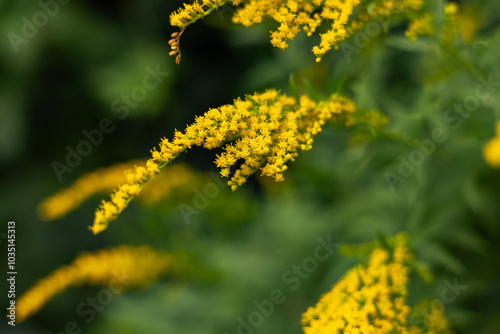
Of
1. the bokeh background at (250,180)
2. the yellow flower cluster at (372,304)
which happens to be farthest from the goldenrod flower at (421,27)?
the yellow flower cluster at (372,304)

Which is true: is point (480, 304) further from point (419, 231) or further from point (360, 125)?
point (360, 125)

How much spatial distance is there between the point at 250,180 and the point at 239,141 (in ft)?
6.35

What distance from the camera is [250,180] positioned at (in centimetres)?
325

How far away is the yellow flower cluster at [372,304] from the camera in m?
1.36

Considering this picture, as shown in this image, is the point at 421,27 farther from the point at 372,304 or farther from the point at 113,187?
the point at 113,187

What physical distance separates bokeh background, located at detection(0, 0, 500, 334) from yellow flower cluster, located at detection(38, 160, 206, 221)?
72 millimetres

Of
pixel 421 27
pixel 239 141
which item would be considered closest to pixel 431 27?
pixel 421 27

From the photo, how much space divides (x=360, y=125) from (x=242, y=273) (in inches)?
40.7

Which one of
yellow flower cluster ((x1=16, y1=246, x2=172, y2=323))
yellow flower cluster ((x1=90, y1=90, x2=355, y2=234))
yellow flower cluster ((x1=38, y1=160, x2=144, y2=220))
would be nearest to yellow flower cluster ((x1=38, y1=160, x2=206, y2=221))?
yellow flower cluster ((x1=38, y1=160, x2=144, y2=220))

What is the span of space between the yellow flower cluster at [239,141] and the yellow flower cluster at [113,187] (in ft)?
3.00

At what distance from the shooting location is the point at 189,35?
12.1 ft

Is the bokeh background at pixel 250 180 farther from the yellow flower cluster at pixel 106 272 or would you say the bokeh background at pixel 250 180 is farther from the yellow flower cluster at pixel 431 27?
the yellow flower cluster at pixel 106 272

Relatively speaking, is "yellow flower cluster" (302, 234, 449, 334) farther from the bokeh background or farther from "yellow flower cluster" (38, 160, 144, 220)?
"yellow flower cluster" (38, 160, 144, 220)

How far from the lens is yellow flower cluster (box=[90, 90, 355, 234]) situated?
129cm
